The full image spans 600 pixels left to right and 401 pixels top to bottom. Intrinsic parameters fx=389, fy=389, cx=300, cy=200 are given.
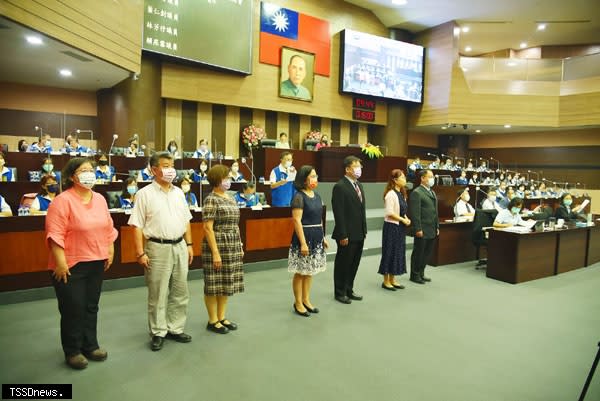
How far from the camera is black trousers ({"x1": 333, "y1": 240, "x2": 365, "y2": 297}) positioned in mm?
3842

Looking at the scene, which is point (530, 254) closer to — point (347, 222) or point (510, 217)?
point (510, 217)

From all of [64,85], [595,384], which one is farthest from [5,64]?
Result: [595,384]

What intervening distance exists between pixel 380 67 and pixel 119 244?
9300mm

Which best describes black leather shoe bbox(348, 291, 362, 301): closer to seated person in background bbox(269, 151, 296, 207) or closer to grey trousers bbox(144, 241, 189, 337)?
grey trousers bbox(144, 241, 189, 337)

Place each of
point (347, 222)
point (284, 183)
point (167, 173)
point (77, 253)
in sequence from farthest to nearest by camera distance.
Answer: point (284, 183)
point (347, 222)
point (167, 173)
point (77, 253)

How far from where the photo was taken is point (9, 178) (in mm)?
5000

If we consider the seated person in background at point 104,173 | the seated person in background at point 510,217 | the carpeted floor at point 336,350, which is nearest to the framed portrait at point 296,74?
the seated person in background at point 104,173

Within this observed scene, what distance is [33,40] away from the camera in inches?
213

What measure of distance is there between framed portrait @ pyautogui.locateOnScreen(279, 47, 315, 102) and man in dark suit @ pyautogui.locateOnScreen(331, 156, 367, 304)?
6805 millimetres

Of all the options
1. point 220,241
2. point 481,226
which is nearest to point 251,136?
point 481,226

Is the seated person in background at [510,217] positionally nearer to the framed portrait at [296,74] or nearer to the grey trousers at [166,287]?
the grey trousers at [166,287]

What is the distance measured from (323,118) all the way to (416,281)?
7544mm

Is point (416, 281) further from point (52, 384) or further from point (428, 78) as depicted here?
point (428, 78)

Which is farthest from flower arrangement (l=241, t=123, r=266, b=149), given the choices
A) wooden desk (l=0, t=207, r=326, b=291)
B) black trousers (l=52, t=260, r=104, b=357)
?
black trousers (l=52, t=260, r=104, b=357)
